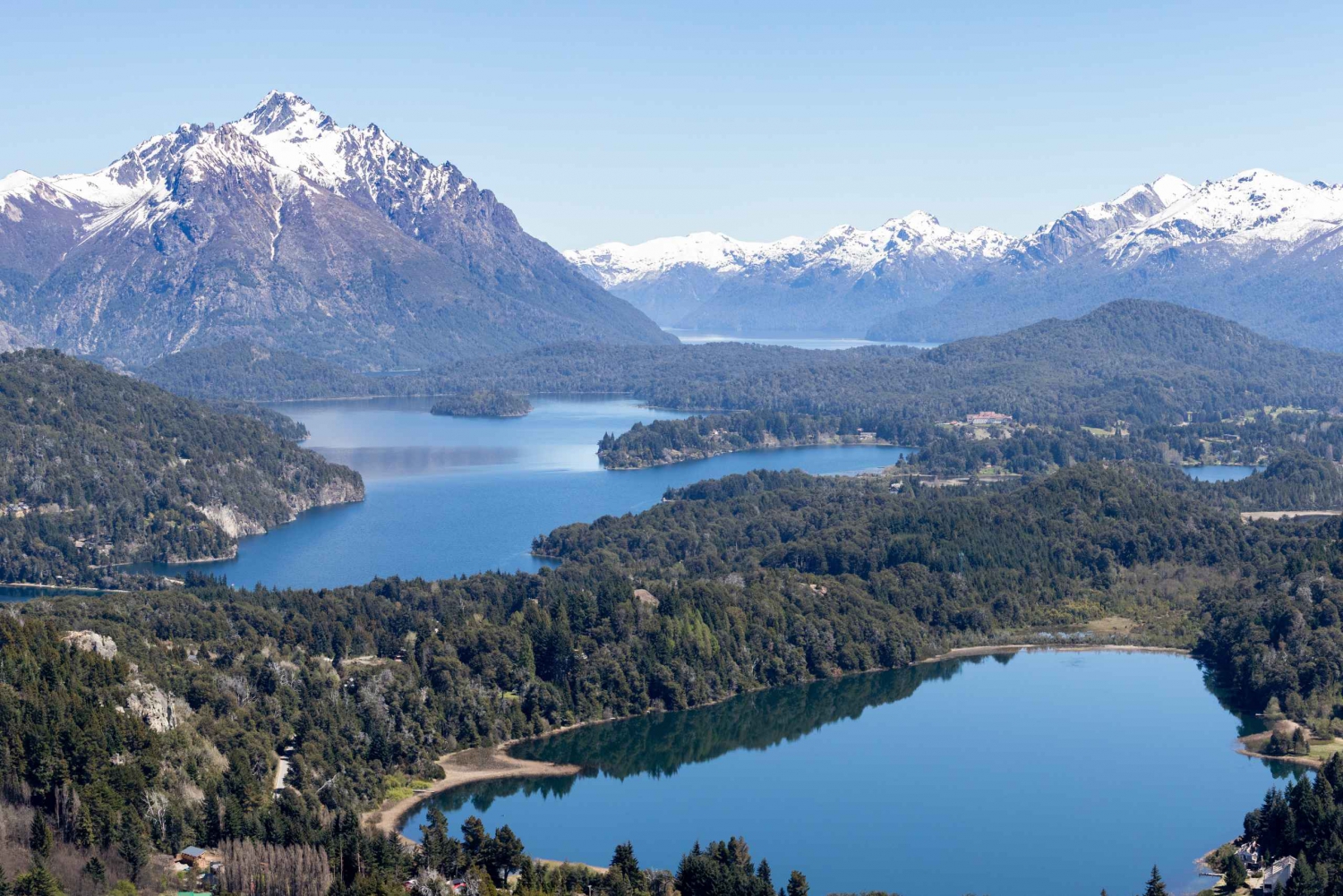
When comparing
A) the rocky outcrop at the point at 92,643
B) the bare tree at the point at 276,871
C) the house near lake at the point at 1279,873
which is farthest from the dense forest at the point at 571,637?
the house near lake at the point at 1279,873

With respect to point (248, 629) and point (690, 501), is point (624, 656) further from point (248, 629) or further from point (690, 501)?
point (690, 501)

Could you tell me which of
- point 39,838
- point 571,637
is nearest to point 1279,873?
point 571,637

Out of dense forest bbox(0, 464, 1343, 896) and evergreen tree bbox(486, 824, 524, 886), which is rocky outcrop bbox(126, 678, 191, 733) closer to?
dense forest bbox(0, 464, 1343, 896)

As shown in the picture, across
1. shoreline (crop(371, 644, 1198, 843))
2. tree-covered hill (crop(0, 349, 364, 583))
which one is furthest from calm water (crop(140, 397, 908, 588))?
shoreline (crop(371, 644, 1198, 843))

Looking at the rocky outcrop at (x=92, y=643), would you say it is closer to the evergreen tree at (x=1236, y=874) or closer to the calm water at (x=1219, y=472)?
the evergreen tree at (x=1236, y=874)

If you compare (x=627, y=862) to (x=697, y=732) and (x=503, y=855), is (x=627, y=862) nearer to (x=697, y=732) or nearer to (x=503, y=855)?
(x=503, y=855)

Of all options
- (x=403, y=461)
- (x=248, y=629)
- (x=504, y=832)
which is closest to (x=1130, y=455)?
(x=403, y=461)
